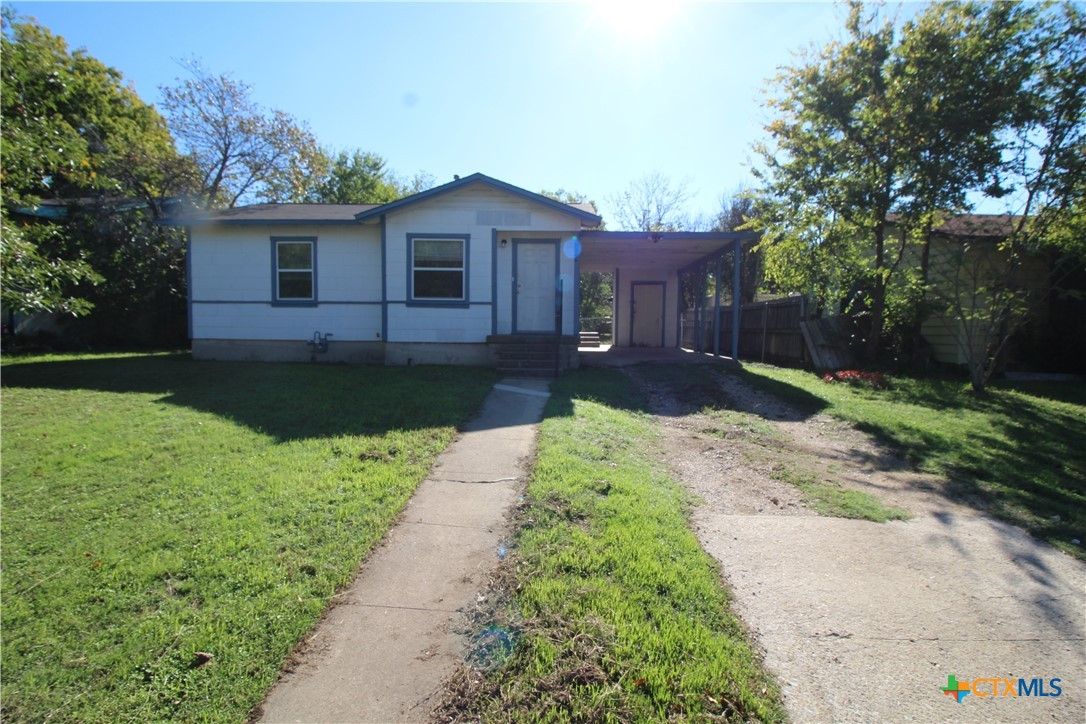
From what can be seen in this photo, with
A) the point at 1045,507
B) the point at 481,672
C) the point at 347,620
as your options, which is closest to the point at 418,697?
the point at 481,672

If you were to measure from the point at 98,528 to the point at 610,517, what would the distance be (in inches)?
142

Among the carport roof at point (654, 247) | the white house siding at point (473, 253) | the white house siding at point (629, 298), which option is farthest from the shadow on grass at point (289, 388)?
the white house siding at point (629, 298)

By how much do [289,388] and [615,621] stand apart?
7587 mm

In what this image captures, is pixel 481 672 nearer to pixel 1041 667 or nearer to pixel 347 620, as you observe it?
pixel 347 620

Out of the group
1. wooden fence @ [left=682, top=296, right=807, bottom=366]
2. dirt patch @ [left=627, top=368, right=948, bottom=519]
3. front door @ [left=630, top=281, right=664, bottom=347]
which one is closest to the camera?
dirt patch @ [left=627, top=368, right=948, bottom=519]

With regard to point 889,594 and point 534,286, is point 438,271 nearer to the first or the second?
point 534,286

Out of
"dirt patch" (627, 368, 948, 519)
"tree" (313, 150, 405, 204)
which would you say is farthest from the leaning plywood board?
"tree" (313, 150, 405, 204)

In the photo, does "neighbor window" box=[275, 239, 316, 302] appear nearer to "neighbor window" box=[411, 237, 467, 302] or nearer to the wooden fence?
"neighbor window" box=[411, 237, 467, 302]

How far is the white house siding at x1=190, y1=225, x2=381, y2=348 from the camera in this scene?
41.8 feet

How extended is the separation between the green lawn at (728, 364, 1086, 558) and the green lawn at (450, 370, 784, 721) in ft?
10.4

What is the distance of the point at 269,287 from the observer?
42.4ft

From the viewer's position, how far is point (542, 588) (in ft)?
9.90

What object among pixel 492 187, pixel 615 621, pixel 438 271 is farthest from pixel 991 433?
pixel 438 271

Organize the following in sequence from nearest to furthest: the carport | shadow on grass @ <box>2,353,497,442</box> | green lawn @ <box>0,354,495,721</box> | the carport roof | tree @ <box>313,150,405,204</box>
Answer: green lawn @ <box>0,354,495,721</box> < shadow on grass @ <box>2,353,497,442</box> < the carport roof < the carport < tree @ <box>313,150,405,204</box>
